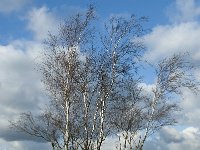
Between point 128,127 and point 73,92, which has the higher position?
point 128,127

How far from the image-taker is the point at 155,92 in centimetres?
3072

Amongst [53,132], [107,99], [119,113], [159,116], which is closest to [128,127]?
[119,113]

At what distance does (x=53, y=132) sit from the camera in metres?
29.8

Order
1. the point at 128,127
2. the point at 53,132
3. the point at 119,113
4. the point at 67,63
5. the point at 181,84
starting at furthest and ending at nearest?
the point at 128,127, the point at 119,113, the point at 53,132, the point at 181,84, the point at 67,63

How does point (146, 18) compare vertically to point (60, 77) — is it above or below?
above

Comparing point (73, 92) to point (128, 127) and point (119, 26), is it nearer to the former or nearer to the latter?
point (119, 26)

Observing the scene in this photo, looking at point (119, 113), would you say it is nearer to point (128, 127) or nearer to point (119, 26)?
point (128, 127)

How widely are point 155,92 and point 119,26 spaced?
25.2 ft

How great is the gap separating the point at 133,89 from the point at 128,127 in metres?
3.77

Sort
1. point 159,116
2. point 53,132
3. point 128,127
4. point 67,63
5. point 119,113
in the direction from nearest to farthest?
point 67,63 → point 53,132 → point 159,116 → point 119,113 → point 128,127

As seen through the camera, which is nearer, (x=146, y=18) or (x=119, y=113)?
(x=146, y=18)

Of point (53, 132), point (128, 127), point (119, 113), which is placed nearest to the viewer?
point (53, 132)

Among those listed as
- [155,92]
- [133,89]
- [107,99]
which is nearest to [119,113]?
[133,89]

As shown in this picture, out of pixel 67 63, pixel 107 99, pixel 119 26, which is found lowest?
pixel 107 99
